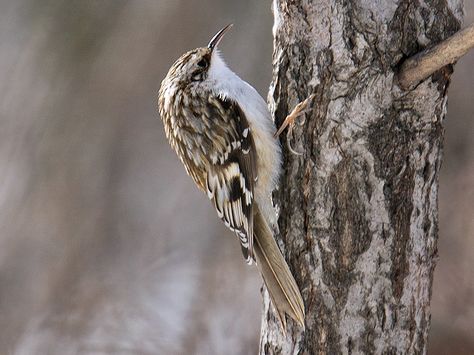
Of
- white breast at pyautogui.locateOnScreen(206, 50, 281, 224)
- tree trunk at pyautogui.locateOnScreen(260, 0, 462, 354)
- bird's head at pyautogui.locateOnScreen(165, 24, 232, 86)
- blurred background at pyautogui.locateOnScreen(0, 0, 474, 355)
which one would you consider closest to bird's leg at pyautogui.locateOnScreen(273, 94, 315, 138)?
tree trunk at pyautogui.locateOnScreen(260, 0, 462, 354)

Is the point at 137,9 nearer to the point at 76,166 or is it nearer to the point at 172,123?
the point at 76,166

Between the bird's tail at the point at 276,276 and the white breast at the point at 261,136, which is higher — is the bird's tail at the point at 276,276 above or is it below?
below

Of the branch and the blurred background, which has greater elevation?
the blurred background

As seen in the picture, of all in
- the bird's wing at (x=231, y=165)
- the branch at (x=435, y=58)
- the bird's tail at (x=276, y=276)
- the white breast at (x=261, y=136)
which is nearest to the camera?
the branch at (x=435, y=58)

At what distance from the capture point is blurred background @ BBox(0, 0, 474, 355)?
4.70 m

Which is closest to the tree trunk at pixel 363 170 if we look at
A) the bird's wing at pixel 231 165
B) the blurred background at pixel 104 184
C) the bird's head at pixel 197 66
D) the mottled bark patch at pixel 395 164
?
the mottled bark patch at pixel 395 164

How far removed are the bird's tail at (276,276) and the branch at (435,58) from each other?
559 millimetres

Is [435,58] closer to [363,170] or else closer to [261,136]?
[363,170]

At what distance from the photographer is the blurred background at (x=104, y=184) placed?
15.4ft

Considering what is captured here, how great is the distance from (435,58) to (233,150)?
0.79 m

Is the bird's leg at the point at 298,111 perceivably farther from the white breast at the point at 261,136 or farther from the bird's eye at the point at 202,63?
the bird's eye at the point at 202,63

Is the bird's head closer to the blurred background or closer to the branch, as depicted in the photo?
the branch

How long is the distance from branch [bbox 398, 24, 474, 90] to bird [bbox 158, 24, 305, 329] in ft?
1.45

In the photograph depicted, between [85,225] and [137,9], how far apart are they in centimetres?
129
